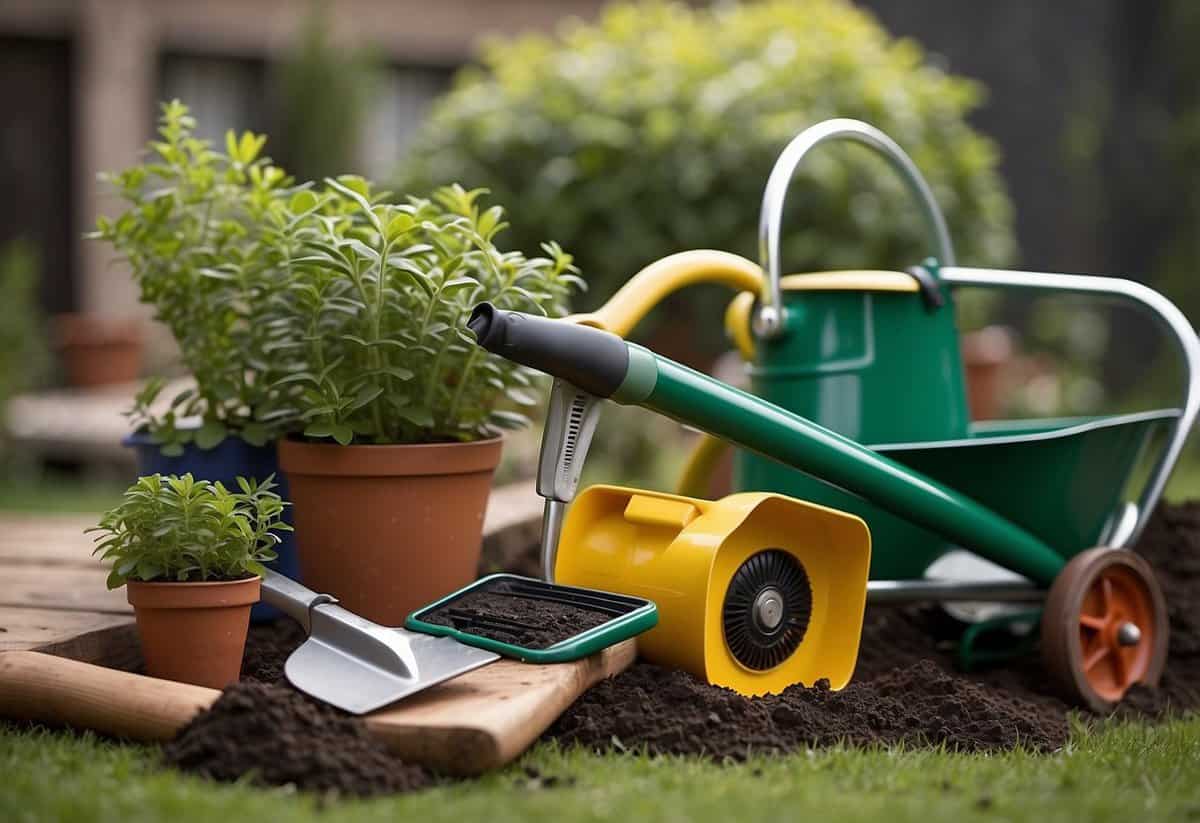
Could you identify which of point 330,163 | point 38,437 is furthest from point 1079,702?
point 330,163

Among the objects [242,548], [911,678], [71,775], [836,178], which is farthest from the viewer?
[836,178]

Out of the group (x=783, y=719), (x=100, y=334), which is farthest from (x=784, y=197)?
(x=100, y=334)

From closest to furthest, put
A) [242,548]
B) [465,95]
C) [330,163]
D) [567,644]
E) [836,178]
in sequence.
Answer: [567,644], [242,548], [836,178], [465,95], [330,163]

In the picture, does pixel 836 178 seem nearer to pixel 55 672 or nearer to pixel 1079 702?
pixel 1079 702

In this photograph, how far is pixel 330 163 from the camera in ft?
28.5

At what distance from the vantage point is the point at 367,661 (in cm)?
199

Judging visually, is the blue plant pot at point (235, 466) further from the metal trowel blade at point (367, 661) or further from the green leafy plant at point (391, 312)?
the metal trowel blade at point (367, 661)

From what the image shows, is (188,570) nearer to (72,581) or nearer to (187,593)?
(187,593)

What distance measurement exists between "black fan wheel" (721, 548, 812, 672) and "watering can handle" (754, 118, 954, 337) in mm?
516

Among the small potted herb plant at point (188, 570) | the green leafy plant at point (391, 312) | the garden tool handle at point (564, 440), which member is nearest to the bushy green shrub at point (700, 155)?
the green leafy plant at point (391, 312)

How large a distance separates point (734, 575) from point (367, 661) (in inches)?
22.7

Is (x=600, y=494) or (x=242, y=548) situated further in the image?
(x=600, y=494)

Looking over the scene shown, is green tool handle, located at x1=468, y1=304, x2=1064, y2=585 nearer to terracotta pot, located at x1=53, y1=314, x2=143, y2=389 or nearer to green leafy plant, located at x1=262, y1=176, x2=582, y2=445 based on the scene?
green leafy plant, located at x1=262, y1=176, x2=582, y2=445

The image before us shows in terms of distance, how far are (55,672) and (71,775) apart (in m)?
0.28
